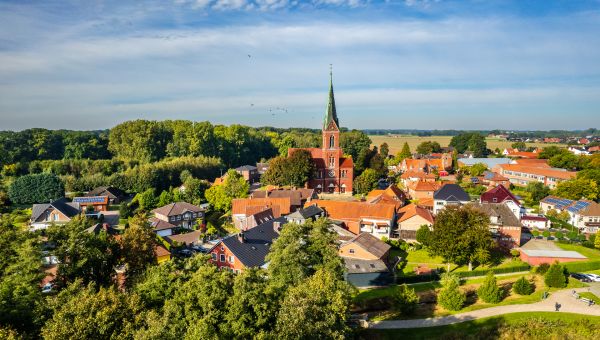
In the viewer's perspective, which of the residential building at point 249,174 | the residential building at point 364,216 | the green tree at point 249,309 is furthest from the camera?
the residential building at point 249,174

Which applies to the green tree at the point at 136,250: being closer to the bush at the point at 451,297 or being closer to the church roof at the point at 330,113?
the bush at the point at 451,297

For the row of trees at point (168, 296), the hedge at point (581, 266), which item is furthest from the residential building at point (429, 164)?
the row of trees at point (168, 296)

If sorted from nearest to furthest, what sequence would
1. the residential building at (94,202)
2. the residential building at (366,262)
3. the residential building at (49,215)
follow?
the residential building at (366,262) → the residential building at (49,215) → the residential building at (94,202)

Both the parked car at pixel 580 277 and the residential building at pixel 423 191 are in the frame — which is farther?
the residential building at pixel 423 191

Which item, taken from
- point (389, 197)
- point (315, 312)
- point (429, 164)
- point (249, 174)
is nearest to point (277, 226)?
point (389, 197)

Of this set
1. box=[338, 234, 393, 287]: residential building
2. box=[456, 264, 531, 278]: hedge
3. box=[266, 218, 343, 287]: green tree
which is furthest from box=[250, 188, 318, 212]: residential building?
box=[266, 218, 343, 287]: green tree

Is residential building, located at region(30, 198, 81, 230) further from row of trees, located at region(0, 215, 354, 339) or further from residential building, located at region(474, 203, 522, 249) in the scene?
residential building, located at region(474, 203, 522, 249)

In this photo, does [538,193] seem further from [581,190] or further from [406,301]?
[406,301]

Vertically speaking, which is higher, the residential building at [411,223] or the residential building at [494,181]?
the residential building at [494,181]

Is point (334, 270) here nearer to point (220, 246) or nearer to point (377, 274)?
point (377, 274)
